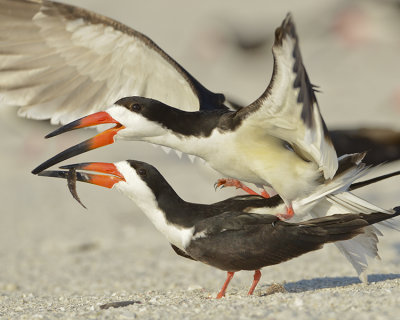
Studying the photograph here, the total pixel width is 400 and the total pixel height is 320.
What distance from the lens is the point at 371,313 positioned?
A: 3.57 m

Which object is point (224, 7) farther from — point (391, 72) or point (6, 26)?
point (6, 26)

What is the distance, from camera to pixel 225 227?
4.46 meters

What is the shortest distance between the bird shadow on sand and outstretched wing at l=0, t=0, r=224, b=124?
4.78 ft

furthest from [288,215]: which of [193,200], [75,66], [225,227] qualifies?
[193,200]

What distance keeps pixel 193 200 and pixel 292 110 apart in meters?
5.92

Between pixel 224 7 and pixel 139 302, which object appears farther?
pixel 224 7

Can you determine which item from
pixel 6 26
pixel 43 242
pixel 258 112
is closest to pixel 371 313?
pixel 258 112

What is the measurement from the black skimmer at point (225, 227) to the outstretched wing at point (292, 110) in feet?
1.10

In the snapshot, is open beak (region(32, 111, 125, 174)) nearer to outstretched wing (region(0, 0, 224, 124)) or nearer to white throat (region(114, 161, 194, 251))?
white throat (region(114, 161, 194, 251))

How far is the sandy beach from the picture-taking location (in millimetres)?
4137

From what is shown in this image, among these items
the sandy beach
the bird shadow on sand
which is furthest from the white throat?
the bird shadow on sand

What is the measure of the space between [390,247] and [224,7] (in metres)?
18.4

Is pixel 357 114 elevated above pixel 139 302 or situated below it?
below

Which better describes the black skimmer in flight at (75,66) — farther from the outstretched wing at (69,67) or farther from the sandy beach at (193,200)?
the sandy beach at (193,200)
